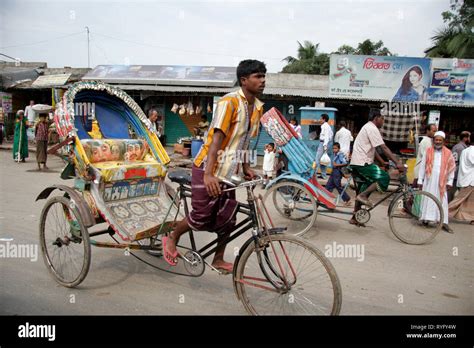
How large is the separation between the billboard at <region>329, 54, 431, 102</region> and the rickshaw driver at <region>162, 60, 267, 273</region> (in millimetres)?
11133

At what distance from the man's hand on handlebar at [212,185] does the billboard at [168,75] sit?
12.6 meters

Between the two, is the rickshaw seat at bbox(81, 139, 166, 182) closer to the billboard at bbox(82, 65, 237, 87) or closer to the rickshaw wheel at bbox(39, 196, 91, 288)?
the rickshaw wheel at bbox(39, 196, 91, 288)

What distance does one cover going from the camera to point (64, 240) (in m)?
3.64

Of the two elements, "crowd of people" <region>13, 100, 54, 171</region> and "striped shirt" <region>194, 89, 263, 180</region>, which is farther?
"crowd of people" <region>13, 100, 54, 171</region>

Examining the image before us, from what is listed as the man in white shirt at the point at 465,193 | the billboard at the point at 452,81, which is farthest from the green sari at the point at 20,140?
the billboard at the point at 452,81

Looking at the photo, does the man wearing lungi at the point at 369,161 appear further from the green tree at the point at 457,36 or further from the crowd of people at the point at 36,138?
the green tree at the point at 457,36

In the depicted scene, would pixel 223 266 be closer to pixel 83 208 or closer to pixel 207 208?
pixel 207 208

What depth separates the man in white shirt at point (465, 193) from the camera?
22.0 ft

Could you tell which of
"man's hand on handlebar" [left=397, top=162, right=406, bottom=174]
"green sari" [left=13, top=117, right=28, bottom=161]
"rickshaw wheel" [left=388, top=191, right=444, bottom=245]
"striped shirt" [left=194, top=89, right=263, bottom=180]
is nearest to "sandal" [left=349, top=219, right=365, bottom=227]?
"rickshaw wheel" [left=388, top=191, right=444, bottom=245]

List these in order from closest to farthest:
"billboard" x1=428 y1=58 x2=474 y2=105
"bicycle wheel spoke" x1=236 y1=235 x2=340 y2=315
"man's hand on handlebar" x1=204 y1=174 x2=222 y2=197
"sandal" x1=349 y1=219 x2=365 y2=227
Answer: "bicycle wheel spoke" x1=236 y1=235 x2=340 y2=315 → "man's hand on handlebar" x1=204 y1=174 x2=222 y2=197 → "sandal" x1=349 y1=219 x2=365 y2=227 → "billboard" x1=428 y1=58 x2=474 y2=105

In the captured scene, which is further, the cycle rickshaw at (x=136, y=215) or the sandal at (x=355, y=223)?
the sandal at (x=355, y=223)

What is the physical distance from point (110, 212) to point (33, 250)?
149 cm

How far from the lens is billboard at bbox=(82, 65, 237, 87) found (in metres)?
15.2
